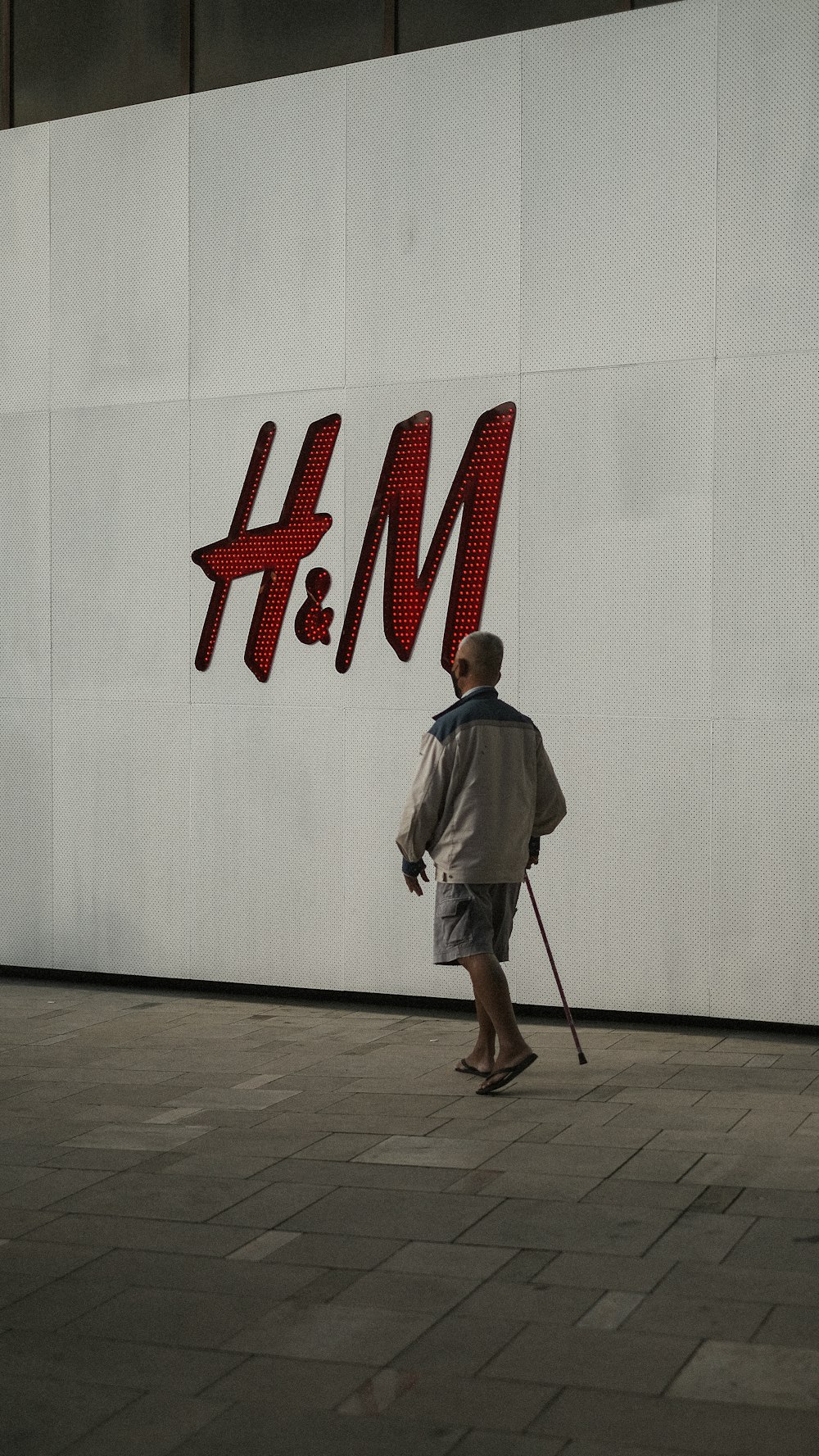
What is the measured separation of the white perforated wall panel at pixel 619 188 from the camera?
335 inches

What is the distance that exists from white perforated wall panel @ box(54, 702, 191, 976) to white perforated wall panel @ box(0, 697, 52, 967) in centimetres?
9

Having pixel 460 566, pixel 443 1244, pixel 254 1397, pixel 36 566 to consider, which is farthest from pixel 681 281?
pixel 254 1397

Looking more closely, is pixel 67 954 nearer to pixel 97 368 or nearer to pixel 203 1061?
pixel 203 1061

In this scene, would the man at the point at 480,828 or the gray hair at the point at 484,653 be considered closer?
the man at the point at 480,828

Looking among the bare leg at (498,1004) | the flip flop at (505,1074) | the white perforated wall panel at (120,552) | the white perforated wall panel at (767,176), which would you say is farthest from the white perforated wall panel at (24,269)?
the flip flop at (505,1074)

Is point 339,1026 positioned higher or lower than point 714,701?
lower

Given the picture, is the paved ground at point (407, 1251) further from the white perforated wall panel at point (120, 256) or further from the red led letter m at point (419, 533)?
the white perforated wall panel at point (120, 256)

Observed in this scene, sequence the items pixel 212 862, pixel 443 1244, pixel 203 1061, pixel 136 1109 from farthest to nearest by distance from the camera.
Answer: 1. pixel 212 862
2. pixel 203 1061
3. pixel 136 1109
4. pixel 443 1244

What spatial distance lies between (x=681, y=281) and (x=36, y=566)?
4.23m

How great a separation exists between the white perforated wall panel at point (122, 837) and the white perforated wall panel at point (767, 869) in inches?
125

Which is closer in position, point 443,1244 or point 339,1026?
point 443,1244

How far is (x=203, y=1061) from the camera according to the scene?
8016 mm

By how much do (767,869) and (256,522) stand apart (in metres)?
3.43

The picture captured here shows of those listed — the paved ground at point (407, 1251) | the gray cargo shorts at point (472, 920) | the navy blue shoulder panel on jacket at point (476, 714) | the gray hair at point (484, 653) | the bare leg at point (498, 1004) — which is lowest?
the paved ground at point (407, 1251)
